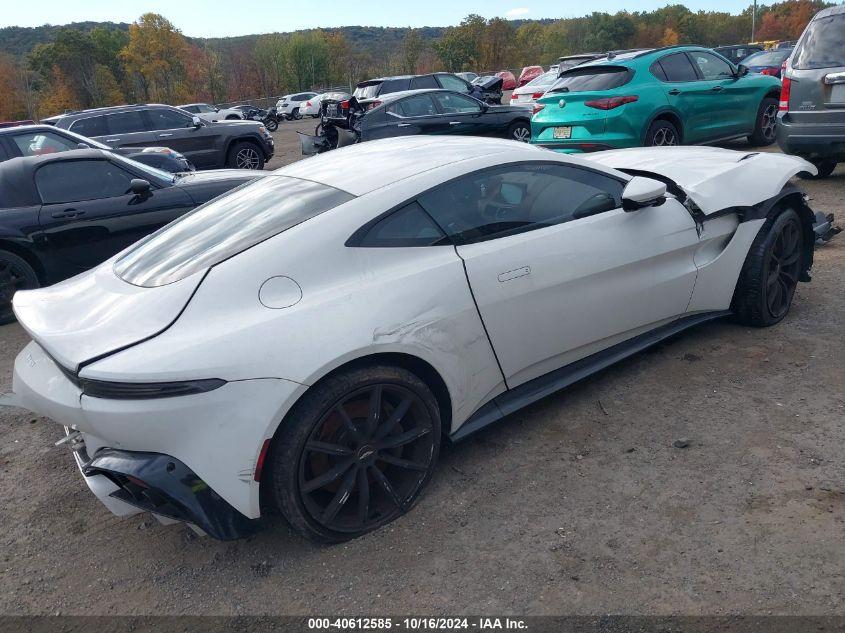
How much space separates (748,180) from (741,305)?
766 mm

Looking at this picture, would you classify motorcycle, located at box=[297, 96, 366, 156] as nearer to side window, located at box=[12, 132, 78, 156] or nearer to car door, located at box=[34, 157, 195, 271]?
side window, located at box=[12, 132, 78, 156]

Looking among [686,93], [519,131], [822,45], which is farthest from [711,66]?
[519,131]

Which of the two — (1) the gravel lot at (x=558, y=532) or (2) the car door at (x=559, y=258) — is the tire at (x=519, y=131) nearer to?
(2) the car door at (x=559, y=258)

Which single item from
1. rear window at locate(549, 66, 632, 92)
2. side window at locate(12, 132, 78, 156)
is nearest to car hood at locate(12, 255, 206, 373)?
side window at locate(12, 132, 78, 156)

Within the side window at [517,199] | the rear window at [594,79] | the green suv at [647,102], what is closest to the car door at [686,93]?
the green suv at [647,102]

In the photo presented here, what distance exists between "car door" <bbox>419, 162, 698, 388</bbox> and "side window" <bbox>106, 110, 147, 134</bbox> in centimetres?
1183

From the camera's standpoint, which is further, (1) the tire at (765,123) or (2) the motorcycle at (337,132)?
(2) the motorcycle at (337,132)

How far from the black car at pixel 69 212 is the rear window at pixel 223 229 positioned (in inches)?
118

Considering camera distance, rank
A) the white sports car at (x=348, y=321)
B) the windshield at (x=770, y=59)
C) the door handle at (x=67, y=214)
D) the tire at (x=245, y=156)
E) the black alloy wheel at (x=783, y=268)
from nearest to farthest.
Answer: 1. the white sports car at (x=348, y=321)
2. the black alloy wheel at (x=783, y=268)
3. the door handle at (x=67, y=214)
4. the tire at (x=245, y=156)
5. the windshield at (x=770, y=59)

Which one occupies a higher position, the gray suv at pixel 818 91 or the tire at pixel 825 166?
the gray suv at pixel 818 91

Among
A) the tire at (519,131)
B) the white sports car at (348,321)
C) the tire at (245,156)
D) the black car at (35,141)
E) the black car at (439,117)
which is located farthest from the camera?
the tire at (245,156)

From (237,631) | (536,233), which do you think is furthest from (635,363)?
(237,631)

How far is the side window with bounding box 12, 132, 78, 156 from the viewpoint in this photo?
8.84 metres

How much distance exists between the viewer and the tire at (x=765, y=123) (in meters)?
10.5
